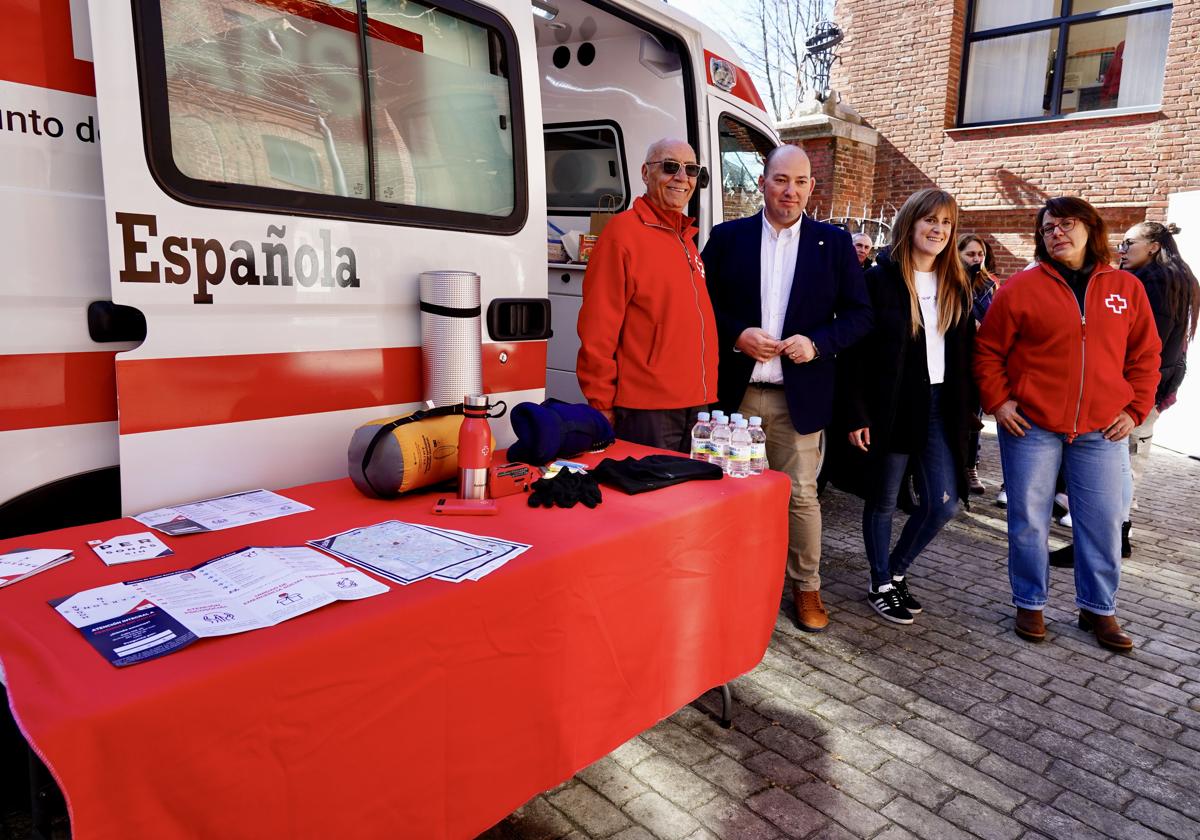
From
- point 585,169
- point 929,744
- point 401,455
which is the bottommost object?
point 929,744

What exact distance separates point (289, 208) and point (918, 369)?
2803 mm

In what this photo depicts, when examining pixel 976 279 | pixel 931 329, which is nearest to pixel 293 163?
pixel 931 329

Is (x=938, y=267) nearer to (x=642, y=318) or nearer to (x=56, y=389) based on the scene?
(x=642, y=318)

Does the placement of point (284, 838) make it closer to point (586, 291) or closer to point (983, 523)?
point (586, 291)

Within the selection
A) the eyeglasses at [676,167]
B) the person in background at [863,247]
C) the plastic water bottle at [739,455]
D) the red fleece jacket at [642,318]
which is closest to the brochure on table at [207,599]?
the plastic water bottle at [739,455]

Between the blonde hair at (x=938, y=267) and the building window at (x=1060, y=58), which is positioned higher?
the building window at (x=1060, y=58)

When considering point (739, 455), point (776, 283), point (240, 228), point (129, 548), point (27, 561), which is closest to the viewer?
point (27, 561)

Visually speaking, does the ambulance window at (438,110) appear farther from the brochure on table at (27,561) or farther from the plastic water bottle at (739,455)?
the brochure on table at (27,561)

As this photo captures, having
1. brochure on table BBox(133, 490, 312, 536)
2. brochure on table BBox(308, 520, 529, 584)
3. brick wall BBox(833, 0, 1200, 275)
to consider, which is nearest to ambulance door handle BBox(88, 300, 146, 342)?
brochure on table BBox(133, 490, 312, 536)

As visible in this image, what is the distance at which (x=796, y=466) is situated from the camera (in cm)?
370

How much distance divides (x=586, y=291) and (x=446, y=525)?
151 centimetres

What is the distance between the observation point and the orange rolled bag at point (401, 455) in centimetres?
220

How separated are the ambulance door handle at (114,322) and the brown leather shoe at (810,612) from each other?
2.98 meters

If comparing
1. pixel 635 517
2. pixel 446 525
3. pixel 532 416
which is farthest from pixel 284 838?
pixel 532 416
